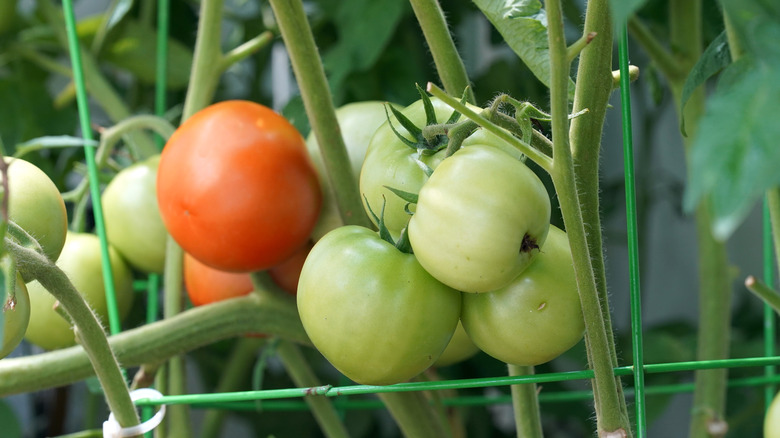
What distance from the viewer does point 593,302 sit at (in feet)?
0.95

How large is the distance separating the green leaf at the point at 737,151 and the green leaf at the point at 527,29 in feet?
0.48

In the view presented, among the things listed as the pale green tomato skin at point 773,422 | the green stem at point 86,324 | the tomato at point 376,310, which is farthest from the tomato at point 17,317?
the pale green tomato skin at point 773,422

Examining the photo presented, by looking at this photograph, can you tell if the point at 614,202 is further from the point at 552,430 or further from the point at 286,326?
the point at 286,326

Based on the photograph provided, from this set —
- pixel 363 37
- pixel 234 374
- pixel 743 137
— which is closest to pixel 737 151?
pixel 743 137

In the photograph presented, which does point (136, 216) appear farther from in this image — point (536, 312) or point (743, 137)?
point (743, 137)

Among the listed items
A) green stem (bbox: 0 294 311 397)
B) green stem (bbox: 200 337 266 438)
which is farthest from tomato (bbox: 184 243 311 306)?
green stem (bbox: 200 337 266 438)

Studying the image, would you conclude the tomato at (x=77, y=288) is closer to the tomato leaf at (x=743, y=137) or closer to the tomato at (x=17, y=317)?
the tomato at (x=17, y=317)

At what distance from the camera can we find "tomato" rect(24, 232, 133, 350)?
47 cm

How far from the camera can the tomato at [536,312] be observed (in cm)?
31

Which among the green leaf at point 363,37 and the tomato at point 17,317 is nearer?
the tomato at point 17,317

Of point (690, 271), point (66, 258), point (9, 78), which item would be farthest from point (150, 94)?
point (690, 271)

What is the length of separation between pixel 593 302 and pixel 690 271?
1.02 metres

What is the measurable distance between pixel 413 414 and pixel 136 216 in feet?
0.76

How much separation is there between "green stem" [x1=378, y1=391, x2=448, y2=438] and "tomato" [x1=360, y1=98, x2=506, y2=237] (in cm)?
14
